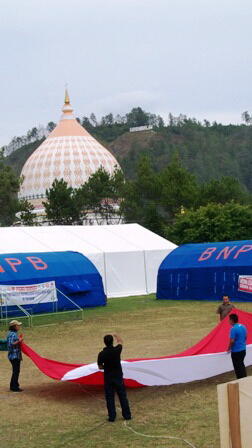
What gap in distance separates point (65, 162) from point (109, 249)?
45974 mm

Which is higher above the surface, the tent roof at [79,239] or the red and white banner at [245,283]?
the tent roof at [79,239]

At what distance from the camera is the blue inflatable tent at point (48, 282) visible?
29609 mm

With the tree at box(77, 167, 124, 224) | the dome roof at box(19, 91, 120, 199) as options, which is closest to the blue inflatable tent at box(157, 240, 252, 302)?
the tree at box(77, 167, 124, 224)

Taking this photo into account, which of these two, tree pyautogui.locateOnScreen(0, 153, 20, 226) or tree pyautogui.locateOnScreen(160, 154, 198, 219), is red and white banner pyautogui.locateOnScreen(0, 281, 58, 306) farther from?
tree pyautogui.locateOnScreen(160, 154, 198, 219)

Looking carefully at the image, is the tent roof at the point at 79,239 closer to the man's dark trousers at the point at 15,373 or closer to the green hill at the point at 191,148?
the man's dark trousers at the point at 15,373

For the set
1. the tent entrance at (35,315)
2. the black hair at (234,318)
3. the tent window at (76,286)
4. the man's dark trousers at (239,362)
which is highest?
the black hair at (234,318)

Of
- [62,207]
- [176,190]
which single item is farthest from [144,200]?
[62,207]

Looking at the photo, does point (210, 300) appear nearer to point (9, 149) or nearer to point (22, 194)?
point (22, 194)

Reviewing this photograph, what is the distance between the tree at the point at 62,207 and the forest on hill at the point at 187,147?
5754cm

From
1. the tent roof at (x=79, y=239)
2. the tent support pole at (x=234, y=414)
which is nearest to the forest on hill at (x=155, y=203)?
the tent roof at (x=79, y=239)

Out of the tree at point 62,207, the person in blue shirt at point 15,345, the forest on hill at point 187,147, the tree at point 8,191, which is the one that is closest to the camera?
the person in blue shirt at point 15,345

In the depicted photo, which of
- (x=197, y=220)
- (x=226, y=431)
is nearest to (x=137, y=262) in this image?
(x=197, y=220)

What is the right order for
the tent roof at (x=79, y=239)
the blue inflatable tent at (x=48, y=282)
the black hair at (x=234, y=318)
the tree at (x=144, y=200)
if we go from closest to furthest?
the black hair at (x=234, y=318) → the blue inflatable tent at (x=48, y=282) → the tent roof at (x=79, y=239) → the tree at (x=144, y=200)

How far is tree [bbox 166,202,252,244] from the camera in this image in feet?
180
